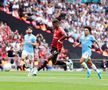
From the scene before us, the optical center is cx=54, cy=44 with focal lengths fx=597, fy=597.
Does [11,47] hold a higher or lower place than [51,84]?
higher

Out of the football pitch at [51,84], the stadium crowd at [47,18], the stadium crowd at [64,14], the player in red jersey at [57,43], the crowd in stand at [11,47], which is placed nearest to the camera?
the football pitch at [51,84]

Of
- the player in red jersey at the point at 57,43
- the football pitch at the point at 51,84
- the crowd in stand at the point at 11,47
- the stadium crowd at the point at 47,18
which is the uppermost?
the stadium crowd at the point at 47,18

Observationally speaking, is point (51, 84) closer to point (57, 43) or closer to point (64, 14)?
point (57, 43)

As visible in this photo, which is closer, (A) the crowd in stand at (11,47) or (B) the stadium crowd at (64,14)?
(A) the crowd in stand at (11,47)

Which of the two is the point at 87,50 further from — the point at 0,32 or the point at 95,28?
the point at 95,28

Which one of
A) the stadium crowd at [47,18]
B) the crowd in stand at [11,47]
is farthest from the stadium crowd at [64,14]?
the crowd in stand at [11,47]

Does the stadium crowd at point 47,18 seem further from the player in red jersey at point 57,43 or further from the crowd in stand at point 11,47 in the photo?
the player in red jersey at point 57,43

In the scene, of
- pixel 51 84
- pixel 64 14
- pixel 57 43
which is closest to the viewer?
pixel 51 84

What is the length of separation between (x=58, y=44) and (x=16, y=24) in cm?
1393

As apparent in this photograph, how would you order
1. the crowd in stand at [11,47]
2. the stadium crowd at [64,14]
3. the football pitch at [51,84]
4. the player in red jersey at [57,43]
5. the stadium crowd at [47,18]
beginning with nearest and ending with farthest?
1. the football pitch at [51,84]
2. the player in red jersey at [57,43]
3. the crowd in stand at [11,47]
4. the stadium crowd at [47,18]
5. the stadium crowd at [64,14]

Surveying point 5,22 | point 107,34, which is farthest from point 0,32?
point 107,34

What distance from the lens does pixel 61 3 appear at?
43.5 meters

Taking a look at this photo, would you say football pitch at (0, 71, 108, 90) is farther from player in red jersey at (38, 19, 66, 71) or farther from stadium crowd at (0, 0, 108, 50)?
stadium crowd at (0, 0, 108, 50)

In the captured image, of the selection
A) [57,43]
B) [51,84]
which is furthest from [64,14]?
[51,84]
